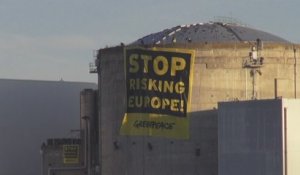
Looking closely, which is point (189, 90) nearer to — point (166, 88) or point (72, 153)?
point (166, 88)

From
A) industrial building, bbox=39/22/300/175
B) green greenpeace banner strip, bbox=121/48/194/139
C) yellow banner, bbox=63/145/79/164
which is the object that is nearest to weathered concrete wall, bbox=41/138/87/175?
yellow banner, bbox=63/145/79/164

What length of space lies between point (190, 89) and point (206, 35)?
16.7 ft

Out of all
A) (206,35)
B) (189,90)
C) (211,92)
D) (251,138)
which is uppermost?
(206,35)

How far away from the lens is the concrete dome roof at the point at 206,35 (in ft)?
238

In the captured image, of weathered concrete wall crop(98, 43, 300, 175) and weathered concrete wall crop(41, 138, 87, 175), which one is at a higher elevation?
weathered concrete wall crop(98, 43, 300, 175)

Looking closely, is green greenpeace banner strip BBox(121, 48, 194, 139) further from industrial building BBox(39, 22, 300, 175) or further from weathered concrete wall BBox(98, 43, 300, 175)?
weathered concrete wall BBox(98, 43, 300, 175)

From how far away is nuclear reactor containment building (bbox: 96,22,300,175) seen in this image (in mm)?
69562

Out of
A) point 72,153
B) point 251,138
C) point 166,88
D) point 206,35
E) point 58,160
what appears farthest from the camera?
point 58,160

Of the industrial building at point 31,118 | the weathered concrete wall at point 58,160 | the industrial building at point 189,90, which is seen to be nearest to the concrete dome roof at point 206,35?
the industrial building at point 189,90

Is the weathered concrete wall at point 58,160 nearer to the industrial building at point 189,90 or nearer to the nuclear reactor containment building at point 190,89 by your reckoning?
the industrial building at point 189,90

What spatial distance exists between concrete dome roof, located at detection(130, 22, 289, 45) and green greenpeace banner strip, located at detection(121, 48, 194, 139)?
92.2 inches

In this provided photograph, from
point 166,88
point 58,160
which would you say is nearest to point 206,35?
point 166,88

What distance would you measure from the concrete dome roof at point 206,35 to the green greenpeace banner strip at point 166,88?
92.2 inches

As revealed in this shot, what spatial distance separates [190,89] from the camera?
6975cm
